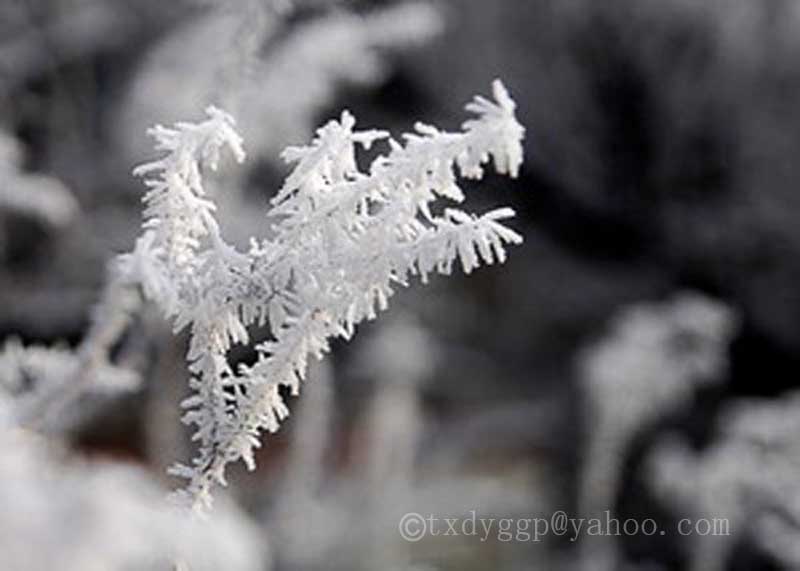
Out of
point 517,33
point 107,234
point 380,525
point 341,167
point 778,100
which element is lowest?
point 341,167

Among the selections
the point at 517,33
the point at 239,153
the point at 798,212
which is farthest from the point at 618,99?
the point at 239,153

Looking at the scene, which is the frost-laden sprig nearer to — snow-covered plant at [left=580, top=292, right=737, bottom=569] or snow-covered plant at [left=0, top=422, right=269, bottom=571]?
snow-covered plant at [left=0, top=422, right=269, bottom=571]

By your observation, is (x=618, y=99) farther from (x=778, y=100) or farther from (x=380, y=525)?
(x=380, y=525)

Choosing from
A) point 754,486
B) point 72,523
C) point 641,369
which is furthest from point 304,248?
point 641,369

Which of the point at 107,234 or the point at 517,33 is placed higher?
the point at 517,33

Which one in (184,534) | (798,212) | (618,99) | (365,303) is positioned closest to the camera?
(184,534)

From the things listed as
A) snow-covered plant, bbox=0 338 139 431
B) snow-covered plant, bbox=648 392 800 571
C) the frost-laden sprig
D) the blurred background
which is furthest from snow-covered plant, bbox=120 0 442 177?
snow-covered plant, bbox=648 392 800 571
